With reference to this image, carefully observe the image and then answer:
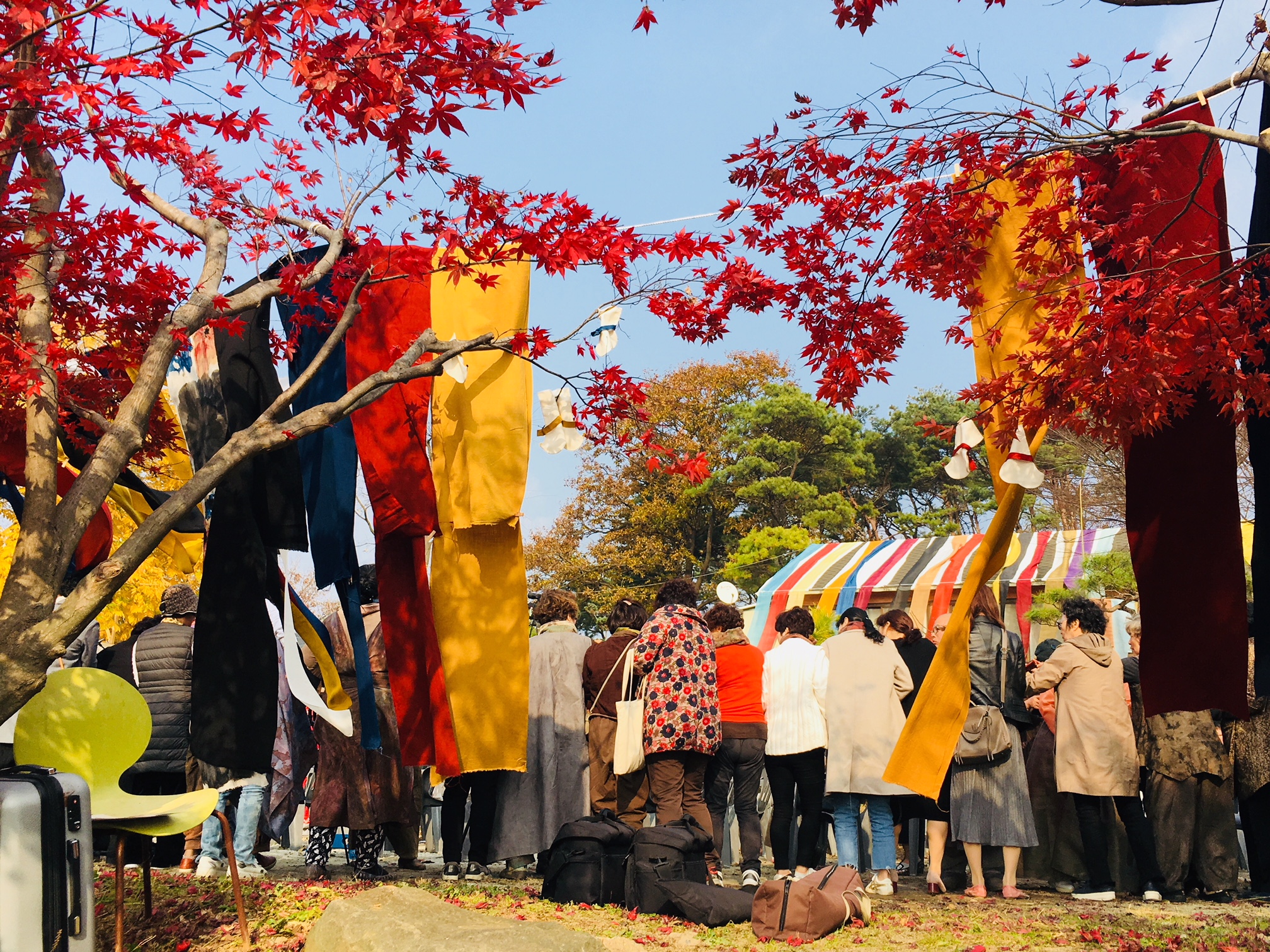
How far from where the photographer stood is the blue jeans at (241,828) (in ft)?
22.5

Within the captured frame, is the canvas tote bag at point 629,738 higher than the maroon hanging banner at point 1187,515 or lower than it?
lower

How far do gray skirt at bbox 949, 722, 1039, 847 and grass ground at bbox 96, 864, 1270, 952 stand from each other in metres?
0.36

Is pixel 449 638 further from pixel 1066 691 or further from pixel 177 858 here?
pixel 1066 691

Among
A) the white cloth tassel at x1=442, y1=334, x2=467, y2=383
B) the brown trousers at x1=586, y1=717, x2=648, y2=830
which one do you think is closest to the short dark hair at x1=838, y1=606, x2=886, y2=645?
the brown trousers at x1=586, y1=717, x2=648, y2=830

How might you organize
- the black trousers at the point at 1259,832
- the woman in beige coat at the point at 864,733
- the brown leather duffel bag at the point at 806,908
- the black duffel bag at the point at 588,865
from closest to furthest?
the brown leather duffel bag at the point at 806,908, the black duffel bag at the point at 588,865, the black trousers at the point at 1259,832, the woman in beige coat at the point at 864,733

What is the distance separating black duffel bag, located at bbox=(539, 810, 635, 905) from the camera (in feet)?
20.2

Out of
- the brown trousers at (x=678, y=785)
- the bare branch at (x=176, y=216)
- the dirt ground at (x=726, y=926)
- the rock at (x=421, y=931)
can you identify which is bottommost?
the dirt ground at (x=726, y=926)

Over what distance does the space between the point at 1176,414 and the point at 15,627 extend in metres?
4.70

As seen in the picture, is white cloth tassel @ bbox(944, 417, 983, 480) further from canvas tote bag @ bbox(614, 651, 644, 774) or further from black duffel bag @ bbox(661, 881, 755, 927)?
canvas tote bag @ bbox(614, 651, 644, 774)

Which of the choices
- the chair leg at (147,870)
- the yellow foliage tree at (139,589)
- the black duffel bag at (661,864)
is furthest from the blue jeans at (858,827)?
the yellow foliage tree at (139,589)

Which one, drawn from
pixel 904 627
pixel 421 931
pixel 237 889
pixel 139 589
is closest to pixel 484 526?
pixel 237 889

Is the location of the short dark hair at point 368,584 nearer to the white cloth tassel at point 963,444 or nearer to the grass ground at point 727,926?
the grass ground at point 727,926

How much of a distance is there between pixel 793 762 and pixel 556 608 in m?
1.94

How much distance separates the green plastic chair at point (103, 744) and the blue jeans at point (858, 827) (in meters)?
3.72
